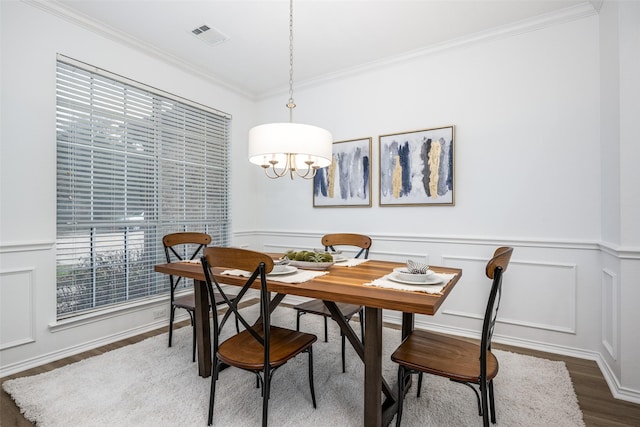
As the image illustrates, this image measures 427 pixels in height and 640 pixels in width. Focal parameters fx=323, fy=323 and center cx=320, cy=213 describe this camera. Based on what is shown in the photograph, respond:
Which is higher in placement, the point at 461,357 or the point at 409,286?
the point at 409,286

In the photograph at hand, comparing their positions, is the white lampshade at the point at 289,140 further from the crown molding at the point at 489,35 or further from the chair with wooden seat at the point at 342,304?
the crown molding at the point at 489,35

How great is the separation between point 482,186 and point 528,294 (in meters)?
0.99

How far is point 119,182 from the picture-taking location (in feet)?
9.63

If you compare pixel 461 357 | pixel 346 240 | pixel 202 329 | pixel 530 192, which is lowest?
pixel 202 329

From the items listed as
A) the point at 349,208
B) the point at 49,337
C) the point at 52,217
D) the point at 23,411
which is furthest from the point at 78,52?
the point at 349,208

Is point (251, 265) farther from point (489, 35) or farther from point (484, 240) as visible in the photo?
point (489, 35)

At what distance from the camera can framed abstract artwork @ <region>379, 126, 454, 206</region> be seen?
3.07 meters

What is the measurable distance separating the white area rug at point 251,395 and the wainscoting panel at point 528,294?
14.2 inches

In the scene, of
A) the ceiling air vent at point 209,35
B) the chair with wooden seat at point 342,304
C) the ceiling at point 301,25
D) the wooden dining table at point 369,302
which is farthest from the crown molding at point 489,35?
the wooden dining table at point 369,302

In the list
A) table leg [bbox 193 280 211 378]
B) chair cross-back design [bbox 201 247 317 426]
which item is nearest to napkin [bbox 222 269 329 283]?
chair cross-back design [bbox 201 247 317 426]

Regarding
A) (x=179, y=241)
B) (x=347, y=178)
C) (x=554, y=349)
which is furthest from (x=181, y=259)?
(x=554, y=349)

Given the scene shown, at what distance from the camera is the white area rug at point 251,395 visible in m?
1.74

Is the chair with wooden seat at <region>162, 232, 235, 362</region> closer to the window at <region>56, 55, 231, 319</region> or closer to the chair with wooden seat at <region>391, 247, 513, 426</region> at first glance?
the window at <region>56, 55, 231, 319</region>

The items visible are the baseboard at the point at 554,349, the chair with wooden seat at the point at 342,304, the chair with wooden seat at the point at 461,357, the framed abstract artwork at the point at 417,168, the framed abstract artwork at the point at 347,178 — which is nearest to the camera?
the chair with wooden seat at the point at 461,357
